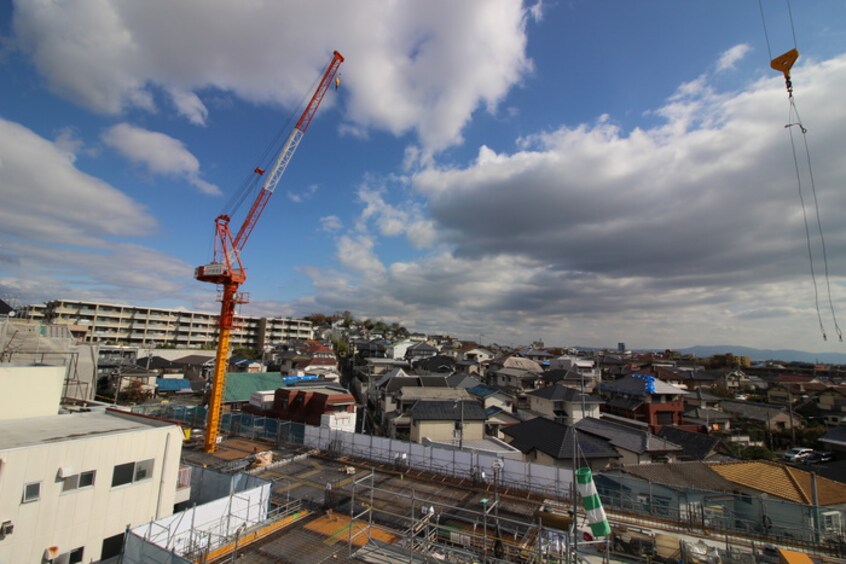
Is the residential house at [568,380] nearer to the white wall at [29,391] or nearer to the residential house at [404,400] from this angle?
the residential house at [404,400]

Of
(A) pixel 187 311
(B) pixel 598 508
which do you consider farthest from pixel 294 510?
(A) pixel 187 311

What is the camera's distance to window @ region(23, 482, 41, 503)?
1350cm

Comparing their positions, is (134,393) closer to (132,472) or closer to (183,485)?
(183,485)

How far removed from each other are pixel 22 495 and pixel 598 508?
62.0ft

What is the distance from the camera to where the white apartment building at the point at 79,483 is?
43.7ft

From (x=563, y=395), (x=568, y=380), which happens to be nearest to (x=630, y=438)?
(x=563, y=395)

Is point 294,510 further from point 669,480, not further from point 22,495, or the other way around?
point 669,480

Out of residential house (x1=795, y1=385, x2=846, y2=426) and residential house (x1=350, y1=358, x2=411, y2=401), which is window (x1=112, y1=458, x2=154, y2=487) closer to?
residential house (x1=350, y1=358, x2=411, y2=401)

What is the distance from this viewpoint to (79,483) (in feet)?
48.9

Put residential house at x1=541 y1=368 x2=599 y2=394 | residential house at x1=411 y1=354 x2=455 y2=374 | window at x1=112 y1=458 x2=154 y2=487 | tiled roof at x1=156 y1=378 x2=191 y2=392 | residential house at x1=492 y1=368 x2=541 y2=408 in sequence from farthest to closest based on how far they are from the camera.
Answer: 1. residential house at x1=411 y1=354 x2=455 y2=374
2. tiled roof at x1=156 y1=378 x2=191 y2=392
3. residential house at x1=541 y1=368 x2=599 y2=394
4. residential house at x1=492 y1=368 x2=541 y2=408
5. window at x1=112 y1=458 x2=154 y2=487

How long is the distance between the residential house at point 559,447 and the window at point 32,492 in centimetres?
2691

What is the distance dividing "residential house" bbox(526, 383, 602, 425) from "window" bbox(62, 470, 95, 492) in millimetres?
40295

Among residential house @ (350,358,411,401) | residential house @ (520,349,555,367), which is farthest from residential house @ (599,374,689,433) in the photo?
residential house @ (520,349,555,367)

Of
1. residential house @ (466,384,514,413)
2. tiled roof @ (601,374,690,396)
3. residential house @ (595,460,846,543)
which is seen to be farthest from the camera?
residential house @ (466,384,514,413)
